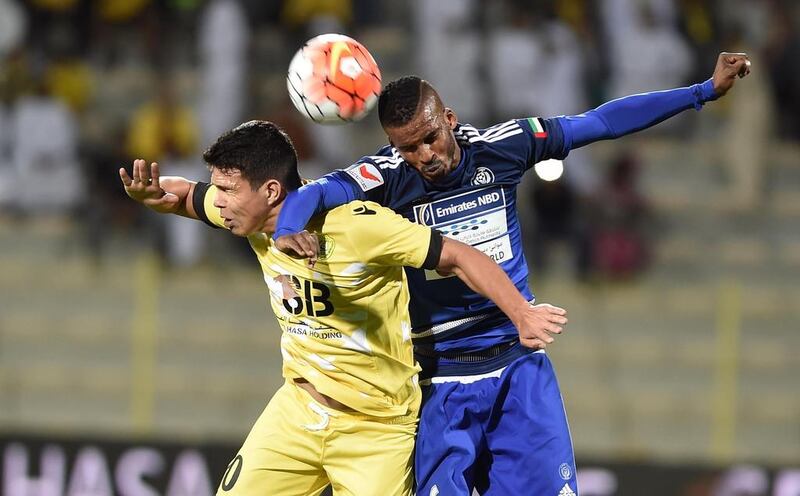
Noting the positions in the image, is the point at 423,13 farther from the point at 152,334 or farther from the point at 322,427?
the point at 322,427

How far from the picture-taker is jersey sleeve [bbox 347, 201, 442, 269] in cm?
466

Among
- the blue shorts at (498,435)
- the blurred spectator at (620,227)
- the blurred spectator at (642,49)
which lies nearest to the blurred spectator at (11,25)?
the blurred spectator at (642,49)

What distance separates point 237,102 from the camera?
1075cm

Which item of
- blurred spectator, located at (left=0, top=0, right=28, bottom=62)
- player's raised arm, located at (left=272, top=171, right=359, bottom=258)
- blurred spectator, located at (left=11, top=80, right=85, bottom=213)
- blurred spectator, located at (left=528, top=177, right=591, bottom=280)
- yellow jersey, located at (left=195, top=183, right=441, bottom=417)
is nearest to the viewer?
player's raised arm, located at (left=272, top=171, right=359, bottom=258)

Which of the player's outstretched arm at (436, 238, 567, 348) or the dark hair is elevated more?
the dark hair

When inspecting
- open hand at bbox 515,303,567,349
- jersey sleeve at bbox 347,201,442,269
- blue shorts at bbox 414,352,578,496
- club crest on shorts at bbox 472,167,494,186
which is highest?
club crest on shorts at bbox 472,167,494,186

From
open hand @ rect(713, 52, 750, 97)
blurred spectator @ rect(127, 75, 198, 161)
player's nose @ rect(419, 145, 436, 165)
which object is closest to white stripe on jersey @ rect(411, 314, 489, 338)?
player's nose @ rect(419, 145, 436, 165)

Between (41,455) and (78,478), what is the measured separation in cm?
28

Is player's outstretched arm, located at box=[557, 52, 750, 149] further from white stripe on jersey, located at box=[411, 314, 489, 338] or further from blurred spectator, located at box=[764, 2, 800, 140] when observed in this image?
blurred spectator, located at box=[764, 2, 800, 140]

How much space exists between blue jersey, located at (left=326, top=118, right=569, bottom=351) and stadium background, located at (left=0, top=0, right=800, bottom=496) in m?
4.14

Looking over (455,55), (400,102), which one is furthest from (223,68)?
(400,102)

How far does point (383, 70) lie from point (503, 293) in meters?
6.79

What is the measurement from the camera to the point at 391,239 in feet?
15.4

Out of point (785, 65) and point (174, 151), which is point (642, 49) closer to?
point (785, 65)
